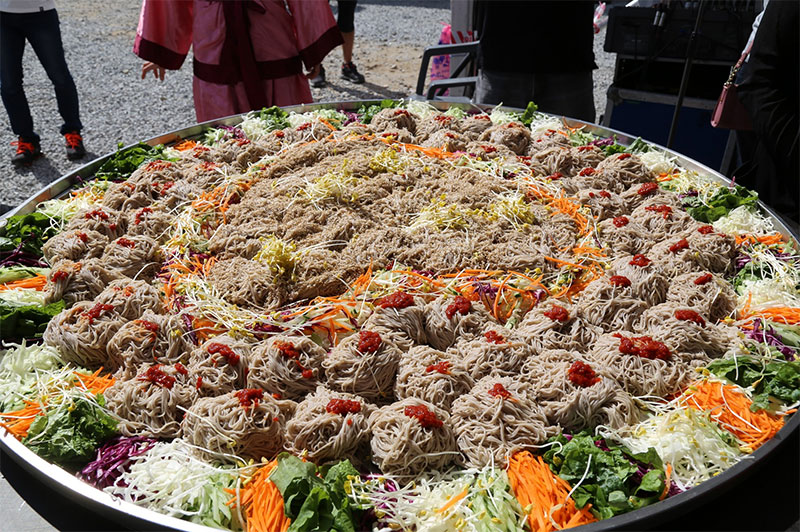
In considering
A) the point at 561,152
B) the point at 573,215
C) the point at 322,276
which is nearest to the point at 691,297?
the point at 573,215

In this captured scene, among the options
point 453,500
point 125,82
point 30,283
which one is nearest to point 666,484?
point 453,500

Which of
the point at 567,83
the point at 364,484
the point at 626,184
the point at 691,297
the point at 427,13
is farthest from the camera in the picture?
the point at 427,13

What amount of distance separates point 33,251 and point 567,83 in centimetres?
612

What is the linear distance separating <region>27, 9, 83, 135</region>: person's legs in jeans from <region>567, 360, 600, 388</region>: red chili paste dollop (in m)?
10.6

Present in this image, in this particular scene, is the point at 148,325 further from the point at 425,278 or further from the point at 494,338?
the point at 494,338

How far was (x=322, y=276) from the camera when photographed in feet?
13.1

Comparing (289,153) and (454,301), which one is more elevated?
(289,153)

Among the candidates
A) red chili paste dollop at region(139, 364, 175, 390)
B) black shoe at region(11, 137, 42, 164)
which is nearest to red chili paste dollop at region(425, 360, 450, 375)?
red chili paste dollop at region(139, 364, 175, 390)

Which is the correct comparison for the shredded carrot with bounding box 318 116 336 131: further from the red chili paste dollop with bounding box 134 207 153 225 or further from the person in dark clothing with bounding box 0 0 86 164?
the person in dark clothing with bounding box 0 0 86 164

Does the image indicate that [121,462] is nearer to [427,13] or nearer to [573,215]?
[573,215]

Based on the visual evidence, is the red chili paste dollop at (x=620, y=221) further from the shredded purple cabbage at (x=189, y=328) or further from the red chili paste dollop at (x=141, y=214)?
the red chili paste dollop at (x=141, y=214)

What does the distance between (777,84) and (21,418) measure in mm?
6581

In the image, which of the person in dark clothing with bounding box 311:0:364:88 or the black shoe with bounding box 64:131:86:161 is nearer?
the black shoe with bounding box 64:131:86:161

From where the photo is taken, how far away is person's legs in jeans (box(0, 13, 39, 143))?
31.6ft
